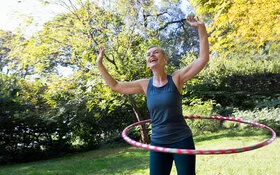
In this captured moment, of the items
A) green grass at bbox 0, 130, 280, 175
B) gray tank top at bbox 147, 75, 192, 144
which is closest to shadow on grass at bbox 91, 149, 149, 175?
green grass at bbox 0, 130, 280, 175

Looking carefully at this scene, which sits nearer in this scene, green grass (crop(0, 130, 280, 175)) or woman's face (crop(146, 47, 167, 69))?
woman's face (crop(146, 47, 167, 69))

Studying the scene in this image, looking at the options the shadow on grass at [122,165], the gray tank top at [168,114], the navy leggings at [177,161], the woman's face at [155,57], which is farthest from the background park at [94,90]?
the woman's face at [155,57]

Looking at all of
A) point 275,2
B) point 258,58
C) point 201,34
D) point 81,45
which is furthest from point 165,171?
point 258,58

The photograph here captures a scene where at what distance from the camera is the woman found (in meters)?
2.51

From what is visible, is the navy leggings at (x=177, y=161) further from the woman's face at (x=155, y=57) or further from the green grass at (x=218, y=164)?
the green grass at (x=218, y=164)

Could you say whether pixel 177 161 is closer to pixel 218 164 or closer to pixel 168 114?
pixel 168 114

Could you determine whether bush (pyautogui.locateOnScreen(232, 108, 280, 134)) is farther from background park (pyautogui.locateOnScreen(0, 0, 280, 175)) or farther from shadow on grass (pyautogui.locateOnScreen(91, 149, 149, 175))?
shadow on grass (pyautogui.locateOnScreen(91, 149, 149, 175))

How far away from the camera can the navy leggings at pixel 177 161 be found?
2.50 m

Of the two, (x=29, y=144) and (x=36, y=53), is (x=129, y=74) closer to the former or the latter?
(x=36, y=53)

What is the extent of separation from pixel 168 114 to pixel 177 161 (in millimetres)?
398

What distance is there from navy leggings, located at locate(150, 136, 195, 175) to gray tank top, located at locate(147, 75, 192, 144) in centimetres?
5

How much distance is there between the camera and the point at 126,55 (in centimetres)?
922

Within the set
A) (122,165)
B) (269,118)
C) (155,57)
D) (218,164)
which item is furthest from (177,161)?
(269,118)

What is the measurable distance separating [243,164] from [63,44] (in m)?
6.08
